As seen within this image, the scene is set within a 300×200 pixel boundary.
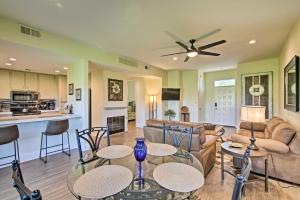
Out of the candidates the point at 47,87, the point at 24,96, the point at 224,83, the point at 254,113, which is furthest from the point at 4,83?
the point at 224,83

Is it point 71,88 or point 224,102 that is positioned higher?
point 71,88

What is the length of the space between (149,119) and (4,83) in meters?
5.82

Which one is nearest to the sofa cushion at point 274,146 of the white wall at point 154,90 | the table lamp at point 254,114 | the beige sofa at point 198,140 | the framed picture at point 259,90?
the table lamp at point 254,114

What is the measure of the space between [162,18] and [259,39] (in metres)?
2.67

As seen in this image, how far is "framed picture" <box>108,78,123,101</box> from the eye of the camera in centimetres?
618

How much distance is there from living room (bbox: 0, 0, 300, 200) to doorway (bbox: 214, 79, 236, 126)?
1826 millimetres

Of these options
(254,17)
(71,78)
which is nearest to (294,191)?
(254,17)

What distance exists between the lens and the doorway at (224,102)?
7934 millimetres

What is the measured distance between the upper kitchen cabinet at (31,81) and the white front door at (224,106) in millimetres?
8358

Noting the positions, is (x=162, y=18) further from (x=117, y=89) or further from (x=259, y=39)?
(x=117, y=89)

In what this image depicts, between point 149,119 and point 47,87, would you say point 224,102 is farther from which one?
point 47,87

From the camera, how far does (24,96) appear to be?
6.39 m

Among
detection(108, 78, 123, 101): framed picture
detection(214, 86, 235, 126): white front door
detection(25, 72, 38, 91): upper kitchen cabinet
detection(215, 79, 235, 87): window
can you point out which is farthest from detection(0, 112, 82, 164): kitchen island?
detection(215, 79, 235, 87): window

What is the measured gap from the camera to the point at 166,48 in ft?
15.3
